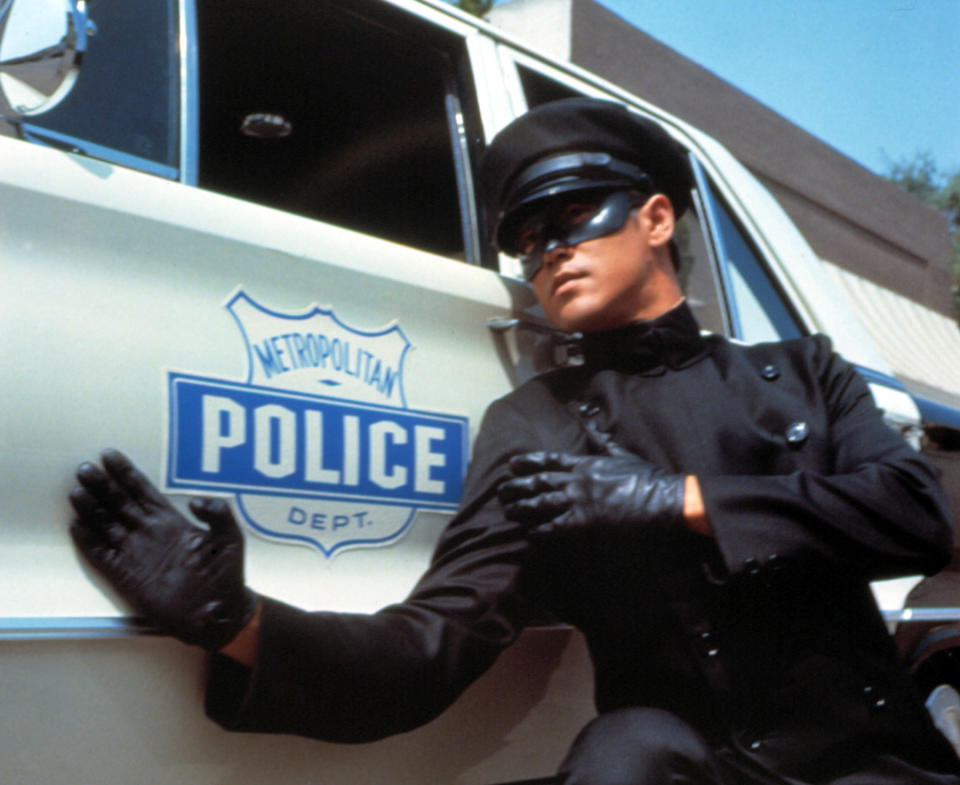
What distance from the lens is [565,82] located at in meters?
2.66

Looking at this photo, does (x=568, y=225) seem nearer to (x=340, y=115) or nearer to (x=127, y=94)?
(x=127, y=94)

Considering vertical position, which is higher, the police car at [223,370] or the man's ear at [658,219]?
the man's ear at [658,219]

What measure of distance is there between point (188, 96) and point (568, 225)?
0.67 m

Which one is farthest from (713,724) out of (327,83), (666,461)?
(327,83)

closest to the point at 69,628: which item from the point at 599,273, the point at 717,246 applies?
the point at 599,273

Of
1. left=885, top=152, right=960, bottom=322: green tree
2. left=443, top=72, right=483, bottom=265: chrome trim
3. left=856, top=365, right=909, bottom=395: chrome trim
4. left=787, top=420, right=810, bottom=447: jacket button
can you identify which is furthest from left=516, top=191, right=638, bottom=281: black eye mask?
left=885, top=152, right=960, bottom=322: green tree

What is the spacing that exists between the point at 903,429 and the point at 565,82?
1216 millimetres

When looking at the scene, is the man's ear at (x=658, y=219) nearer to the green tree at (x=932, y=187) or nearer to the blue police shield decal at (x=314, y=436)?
the blue police shield decal at (x=314, y=436)

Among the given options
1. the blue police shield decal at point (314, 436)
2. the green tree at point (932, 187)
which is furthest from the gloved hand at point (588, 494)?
the green tree at point (932, 187)

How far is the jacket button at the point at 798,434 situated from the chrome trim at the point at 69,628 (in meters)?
1.01

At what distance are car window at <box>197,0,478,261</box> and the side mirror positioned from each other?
0.94m

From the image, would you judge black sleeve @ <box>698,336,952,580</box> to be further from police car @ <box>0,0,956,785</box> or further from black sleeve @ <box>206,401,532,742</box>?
police car @ <box>0,0,956,785</box>

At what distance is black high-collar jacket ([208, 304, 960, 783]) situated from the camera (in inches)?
61.9

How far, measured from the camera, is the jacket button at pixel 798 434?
1.82 m
